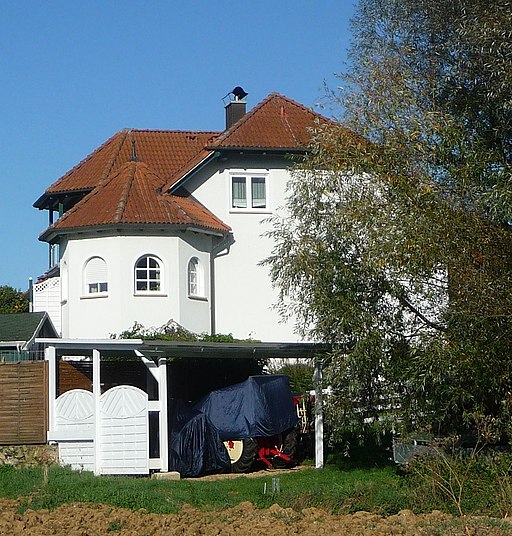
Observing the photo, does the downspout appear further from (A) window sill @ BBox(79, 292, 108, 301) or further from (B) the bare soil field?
(B) the bare soil field

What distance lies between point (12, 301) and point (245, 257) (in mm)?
31835

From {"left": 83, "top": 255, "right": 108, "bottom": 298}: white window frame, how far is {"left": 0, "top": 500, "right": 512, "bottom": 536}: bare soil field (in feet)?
55.8

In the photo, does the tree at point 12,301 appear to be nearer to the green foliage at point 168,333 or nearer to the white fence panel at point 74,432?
the green foliage at point 168,333

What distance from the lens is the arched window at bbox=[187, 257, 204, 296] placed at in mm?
33156

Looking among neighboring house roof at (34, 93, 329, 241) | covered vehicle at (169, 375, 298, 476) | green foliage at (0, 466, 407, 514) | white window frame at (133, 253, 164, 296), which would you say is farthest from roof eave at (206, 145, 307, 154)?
green foliage at (0, 466, 407, 514)

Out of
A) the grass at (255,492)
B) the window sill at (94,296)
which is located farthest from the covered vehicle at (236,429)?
the window sill at (94,296)

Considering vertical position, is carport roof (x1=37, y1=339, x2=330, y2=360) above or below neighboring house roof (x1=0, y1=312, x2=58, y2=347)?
below

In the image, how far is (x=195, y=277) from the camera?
110ft

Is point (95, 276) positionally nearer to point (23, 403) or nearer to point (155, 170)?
point (155, 170)

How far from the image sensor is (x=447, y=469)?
1606 cm

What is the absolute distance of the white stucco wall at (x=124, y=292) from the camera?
31797 mm

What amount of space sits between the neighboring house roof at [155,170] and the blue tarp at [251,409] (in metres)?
9.33

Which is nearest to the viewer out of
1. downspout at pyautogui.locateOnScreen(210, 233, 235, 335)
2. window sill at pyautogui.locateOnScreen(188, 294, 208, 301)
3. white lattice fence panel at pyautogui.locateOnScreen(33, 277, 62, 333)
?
window sill at pyautogui.locateOnScreen(188, 294, 208, 301)

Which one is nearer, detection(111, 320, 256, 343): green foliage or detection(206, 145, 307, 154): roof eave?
detection(111, 320, 256, 343): green foliage
